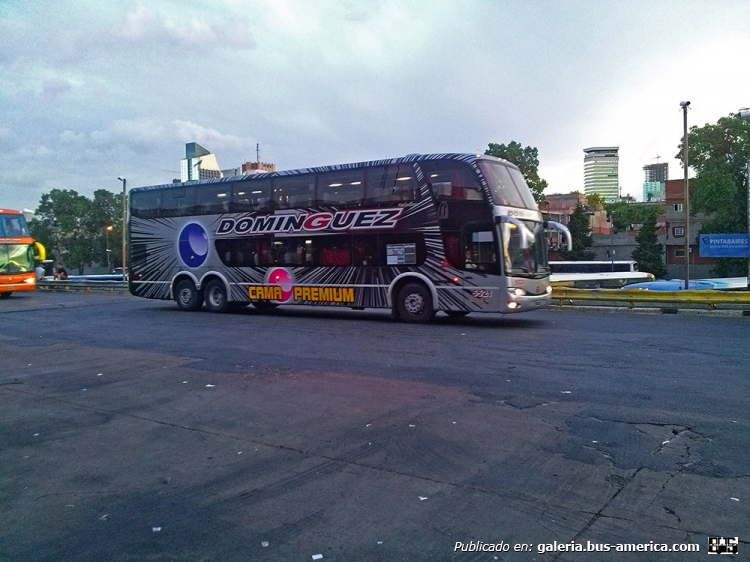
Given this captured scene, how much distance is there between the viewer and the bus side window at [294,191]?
1734 cm

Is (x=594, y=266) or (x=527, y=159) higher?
(x=527, y=159)

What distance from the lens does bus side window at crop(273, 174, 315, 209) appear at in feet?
56.9

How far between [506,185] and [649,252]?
137ft

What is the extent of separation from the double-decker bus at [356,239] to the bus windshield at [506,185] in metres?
0.03

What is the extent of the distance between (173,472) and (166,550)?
4.67 ft

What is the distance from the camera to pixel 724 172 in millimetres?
43562

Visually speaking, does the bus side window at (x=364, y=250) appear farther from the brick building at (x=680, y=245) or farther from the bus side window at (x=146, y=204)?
the brick building at (x=680, y=245)

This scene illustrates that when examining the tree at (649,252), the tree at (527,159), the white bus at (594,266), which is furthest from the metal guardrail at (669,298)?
the tree at (649,252)

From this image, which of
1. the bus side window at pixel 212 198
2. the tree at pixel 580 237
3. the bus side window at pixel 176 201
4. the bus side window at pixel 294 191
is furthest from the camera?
the tree at pixel 580 237

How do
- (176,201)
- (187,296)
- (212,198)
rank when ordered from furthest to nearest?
1. (187,296)
2. (176,201)
3. (212,198)

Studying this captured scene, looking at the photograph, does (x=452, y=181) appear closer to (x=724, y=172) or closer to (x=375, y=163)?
(x=375, y=163)

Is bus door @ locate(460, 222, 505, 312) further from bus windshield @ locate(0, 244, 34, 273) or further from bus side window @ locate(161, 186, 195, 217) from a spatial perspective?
bus windshield @ locate(0, 244, 34, 273)

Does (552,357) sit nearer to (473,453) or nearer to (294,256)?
(473,453)

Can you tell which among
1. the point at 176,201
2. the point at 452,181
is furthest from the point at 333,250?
the point at 176,201
